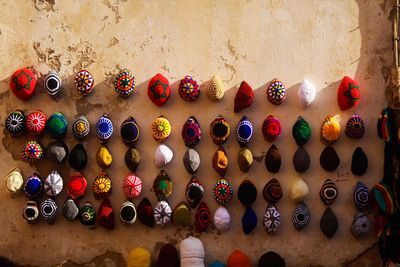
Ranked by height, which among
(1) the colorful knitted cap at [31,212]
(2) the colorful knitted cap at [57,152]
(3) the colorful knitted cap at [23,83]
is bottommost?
(1) the colorful knitted cap at [31,212]

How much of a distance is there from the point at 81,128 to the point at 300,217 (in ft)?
4.21

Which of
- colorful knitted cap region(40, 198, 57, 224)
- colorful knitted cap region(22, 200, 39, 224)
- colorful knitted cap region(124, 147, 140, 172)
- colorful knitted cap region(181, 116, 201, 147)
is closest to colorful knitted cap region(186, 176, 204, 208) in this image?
colorful knitted cap region(181, 116, 201, 147)

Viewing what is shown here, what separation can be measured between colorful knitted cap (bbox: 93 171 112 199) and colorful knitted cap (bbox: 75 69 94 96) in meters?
0.48

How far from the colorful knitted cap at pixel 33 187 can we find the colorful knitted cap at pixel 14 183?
0.16 feet

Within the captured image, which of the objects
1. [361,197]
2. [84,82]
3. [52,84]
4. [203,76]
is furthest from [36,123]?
[361,197]

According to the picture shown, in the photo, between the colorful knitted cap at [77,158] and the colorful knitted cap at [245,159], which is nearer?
the colorful knitted cap at [245,159]

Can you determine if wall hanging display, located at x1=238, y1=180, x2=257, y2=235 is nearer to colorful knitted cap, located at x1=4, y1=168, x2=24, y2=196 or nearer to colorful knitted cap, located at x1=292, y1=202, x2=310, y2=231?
colorful knitted cap, located at x1=292, y1=202, x2=310, y2=231

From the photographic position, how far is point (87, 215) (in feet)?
10.9

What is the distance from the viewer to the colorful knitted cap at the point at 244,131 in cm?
324

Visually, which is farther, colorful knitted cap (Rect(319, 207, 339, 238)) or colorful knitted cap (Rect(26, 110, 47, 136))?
colorful knitted cap (Rect(26, 110, 47, 136))

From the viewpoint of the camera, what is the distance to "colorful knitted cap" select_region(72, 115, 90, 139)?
11.0 feet

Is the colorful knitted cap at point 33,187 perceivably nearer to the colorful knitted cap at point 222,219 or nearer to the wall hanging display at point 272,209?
the colorful knitted cap at point 222,219

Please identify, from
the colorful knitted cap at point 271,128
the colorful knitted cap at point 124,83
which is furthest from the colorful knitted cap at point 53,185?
the colorful knitted cap at point 271,128

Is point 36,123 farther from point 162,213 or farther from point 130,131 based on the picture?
point 162,213
